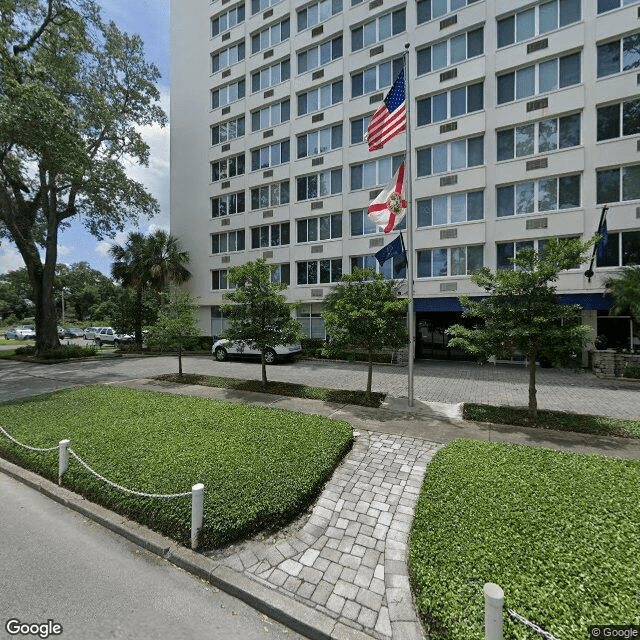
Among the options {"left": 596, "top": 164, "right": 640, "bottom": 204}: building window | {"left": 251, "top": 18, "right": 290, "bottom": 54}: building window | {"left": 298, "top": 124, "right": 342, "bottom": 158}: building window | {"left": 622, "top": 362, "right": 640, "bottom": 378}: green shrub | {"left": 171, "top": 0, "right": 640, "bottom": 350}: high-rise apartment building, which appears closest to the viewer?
{"left": 622, "top": 362, "right": 640, "bottom": 378}: green shrub

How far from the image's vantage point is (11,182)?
65.1ft

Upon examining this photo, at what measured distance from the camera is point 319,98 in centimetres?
2184

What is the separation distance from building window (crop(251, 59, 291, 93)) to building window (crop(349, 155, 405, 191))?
8859 millimetres

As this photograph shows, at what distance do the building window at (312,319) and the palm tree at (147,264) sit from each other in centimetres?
Result: 996

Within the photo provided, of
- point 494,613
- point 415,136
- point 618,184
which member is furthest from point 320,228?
point 494,613

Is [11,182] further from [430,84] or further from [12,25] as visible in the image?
[430,84]

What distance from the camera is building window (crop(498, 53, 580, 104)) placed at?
615 inches

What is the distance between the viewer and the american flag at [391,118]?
9453 millimetres

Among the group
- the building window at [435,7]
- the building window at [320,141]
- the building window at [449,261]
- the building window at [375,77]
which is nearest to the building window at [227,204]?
the building window at [320,141]

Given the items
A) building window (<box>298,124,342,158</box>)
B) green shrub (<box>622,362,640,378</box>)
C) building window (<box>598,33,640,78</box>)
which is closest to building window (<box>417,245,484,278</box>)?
green shrub (<box>622,362,640,378</box>)

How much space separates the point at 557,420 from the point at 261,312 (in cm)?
857

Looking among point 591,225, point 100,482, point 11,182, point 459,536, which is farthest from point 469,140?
point 11,182

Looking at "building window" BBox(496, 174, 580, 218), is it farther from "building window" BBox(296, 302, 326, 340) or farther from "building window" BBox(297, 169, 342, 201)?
"building window" BBox(296, 302, 326, 340)

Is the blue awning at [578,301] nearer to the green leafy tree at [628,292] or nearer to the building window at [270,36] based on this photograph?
the green leafy tree at [628,292]
